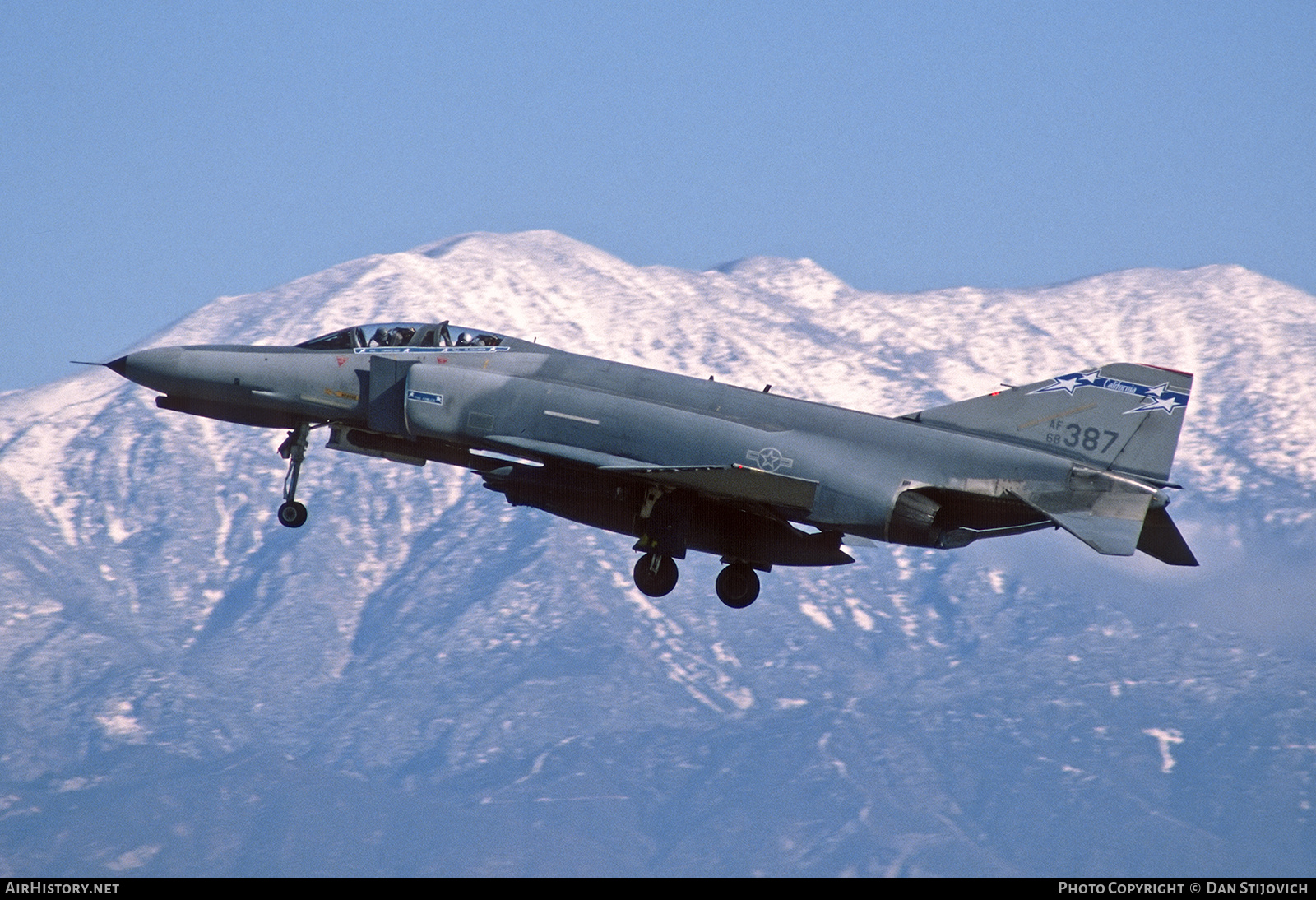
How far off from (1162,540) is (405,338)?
11659 mm

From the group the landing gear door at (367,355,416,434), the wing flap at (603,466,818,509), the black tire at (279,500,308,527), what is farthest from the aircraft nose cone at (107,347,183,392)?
the wing flap at (603,466,818,509)

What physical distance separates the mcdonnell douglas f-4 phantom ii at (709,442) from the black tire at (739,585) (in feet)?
0.09

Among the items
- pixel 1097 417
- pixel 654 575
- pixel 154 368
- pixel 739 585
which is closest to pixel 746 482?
pixel 654 575

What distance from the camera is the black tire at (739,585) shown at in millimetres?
27188

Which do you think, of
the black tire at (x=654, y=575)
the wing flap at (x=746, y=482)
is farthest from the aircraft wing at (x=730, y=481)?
the black tire at (x=654, y=575)

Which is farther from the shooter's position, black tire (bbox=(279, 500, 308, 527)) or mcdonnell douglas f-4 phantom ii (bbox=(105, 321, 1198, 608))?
black tire (bbox=(279, 500, 308, 527))

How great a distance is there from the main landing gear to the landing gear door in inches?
167

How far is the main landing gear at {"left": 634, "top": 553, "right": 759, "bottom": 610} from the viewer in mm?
26797

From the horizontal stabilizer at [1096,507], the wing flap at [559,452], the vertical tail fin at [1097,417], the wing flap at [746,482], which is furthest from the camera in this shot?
the vertical tail fin at [1097,417]

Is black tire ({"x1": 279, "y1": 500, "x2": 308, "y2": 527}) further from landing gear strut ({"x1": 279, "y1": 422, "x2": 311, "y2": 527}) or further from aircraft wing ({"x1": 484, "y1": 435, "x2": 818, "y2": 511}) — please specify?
aircraft wing ({"x1": 484, "y1": 435, "x2": 818, "y2": 511})

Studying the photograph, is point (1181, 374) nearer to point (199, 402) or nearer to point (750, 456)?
point (750, 456)

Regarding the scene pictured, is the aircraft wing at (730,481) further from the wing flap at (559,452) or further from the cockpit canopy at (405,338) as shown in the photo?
the cockpit canopy at (405,338)
